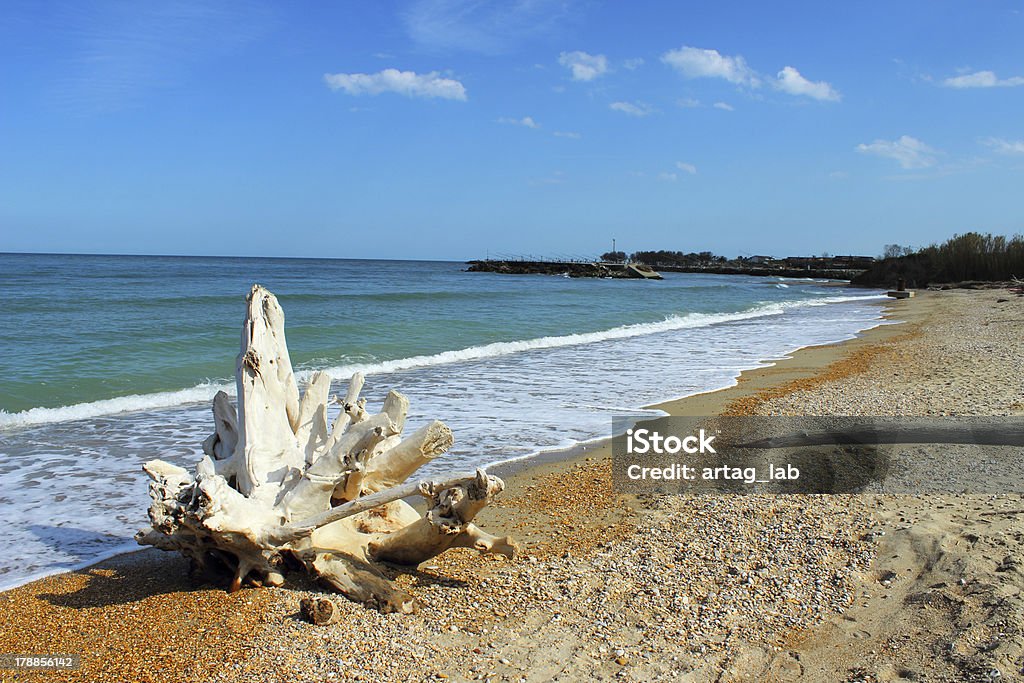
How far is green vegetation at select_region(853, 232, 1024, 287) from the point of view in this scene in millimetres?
47344

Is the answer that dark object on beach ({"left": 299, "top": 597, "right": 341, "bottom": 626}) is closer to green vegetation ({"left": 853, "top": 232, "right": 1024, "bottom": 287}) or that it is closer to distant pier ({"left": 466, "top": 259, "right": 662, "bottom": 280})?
green vegetation ({"left": 853, "top": 232, "right": 1024, "bottom": 287})

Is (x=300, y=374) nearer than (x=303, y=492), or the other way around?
(x=303, y=492)

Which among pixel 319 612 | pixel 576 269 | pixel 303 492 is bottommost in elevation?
pixel 319 612

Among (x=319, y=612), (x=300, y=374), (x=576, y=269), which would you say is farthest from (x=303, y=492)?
(x=576, y=269)

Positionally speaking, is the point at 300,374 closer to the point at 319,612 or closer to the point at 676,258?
the point at 319,612

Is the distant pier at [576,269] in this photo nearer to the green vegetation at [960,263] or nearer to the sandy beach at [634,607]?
the green vegetation at [960,263]

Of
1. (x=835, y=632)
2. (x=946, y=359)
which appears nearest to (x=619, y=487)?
(x=835, y=632)

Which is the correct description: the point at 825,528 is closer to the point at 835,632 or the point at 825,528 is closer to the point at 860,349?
the point at 835,632

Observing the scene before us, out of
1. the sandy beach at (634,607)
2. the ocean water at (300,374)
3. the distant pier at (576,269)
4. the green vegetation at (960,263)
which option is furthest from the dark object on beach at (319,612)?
the distant pier at (576,269)

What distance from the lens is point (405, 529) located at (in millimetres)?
4695

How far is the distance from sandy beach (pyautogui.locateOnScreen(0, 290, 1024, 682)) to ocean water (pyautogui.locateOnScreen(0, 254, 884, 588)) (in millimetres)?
1528

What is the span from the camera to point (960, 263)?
165 ft

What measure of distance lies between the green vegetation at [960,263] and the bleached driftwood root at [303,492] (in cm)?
4890

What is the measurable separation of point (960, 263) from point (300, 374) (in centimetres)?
4988
